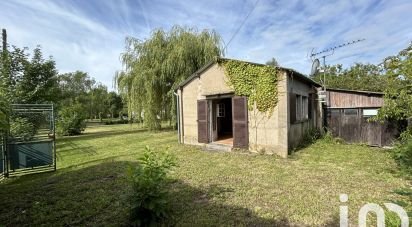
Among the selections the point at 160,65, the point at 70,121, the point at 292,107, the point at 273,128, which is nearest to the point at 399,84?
the point at 292,107

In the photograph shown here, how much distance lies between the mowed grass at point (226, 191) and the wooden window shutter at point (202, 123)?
2.50m

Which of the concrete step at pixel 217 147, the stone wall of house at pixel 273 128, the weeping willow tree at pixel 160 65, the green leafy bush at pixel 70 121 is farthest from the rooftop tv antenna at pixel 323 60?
the green leafy bush at pixel 70 121

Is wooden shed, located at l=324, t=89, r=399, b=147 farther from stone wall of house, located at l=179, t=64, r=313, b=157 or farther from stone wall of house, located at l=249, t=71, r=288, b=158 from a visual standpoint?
stone wall of house, located at l=249, t=71, r=288, b=158

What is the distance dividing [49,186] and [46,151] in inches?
78.9

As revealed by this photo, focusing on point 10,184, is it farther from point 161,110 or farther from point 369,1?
point 369,1

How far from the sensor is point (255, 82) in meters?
8.32

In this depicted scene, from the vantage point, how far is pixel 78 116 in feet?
64.3

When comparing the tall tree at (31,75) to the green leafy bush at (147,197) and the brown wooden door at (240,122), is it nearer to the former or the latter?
the brown wooden door at (240,122)

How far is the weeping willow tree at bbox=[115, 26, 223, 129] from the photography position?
560 inches

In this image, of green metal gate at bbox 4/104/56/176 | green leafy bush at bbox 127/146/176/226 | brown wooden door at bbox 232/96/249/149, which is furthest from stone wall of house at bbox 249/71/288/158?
green metal gate at bbox 4/104/56/176

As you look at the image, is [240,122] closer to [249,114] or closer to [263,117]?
[249,114]

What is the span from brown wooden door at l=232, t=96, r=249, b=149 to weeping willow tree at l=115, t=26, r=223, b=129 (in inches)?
239

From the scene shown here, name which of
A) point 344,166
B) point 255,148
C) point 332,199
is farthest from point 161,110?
point 332,199

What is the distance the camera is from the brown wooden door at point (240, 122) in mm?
8617
